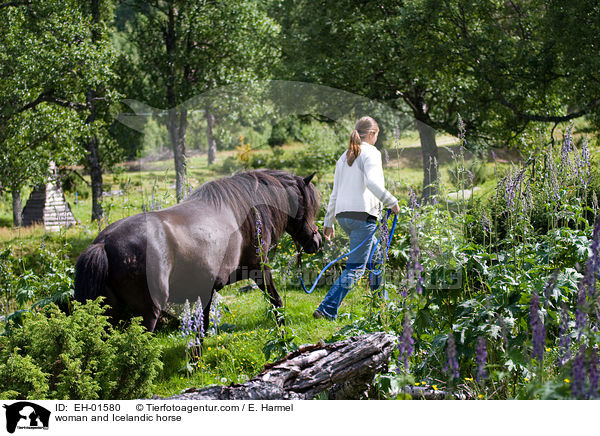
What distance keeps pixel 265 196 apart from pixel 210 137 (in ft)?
35.8

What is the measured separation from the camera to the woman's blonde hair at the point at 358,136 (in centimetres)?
526

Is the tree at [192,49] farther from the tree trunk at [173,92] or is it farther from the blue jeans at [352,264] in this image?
the blue jeans at [352,264]

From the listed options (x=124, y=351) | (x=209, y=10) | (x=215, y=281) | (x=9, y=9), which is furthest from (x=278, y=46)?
(x=124, y=351)

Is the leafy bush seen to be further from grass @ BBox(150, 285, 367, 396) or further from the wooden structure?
the wooden structure

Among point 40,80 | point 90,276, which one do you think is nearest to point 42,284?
point 90,276

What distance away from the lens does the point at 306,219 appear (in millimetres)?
6039

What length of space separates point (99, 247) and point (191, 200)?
1.15 m

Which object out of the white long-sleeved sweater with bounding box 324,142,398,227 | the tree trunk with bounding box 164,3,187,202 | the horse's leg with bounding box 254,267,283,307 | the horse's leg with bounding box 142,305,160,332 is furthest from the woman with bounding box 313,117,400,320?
the tree trunk with bounding box 164,3,187,202

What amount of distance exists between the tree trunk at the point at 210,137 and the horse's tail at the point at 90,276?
372 inches

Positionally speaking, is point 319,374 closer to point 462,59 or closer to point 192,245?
point 192,245

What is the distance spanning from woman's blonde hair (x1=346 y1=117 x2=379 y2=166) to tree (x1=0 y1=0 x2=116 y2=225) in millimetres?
9904

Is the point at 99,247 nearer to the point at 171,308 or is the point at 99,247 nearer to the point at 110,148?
the point at 171,308
